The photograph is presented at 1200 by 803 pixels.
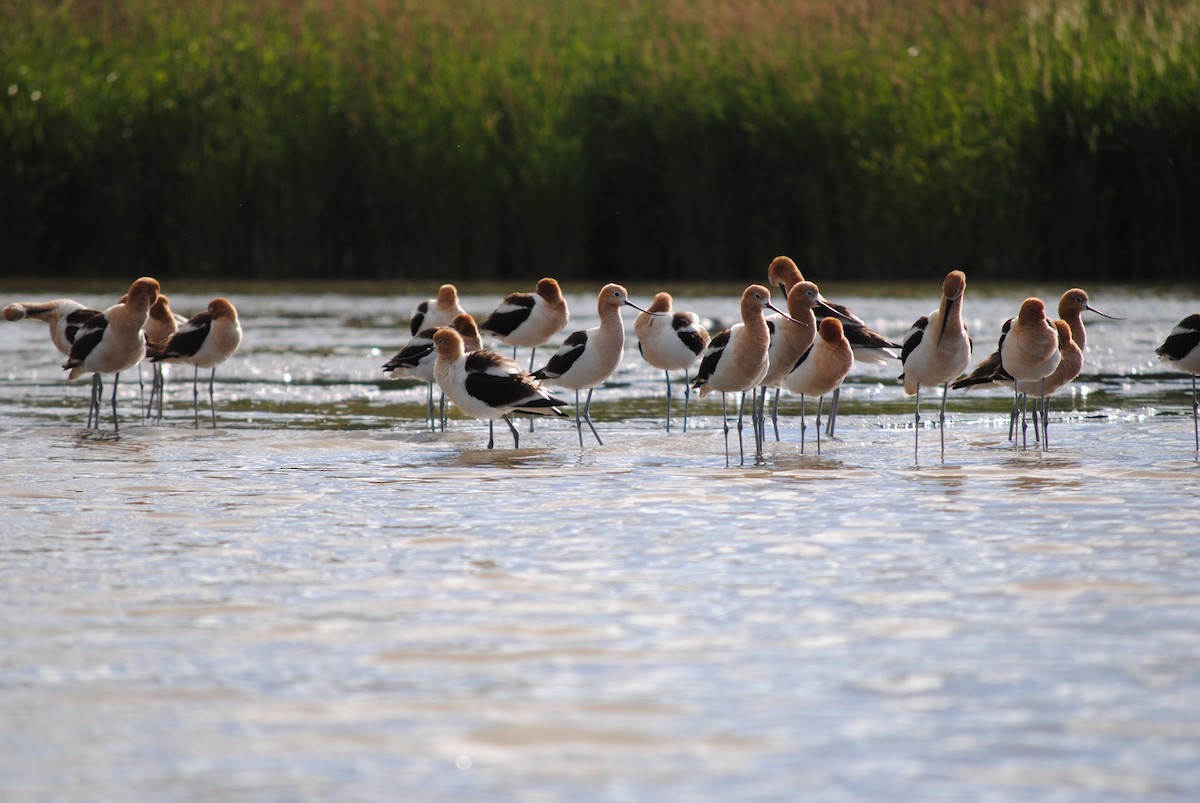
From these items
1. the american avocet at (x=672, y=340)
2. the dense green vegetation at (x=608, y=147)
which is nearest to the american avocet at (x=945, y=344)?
the american avocet at (x=672, y=340)

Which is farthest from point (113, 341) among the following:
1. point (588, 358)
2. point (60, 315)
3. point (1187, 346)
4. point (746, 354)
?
point (1187, 346)

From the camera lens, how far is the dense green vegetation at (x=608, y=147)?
19.0 m

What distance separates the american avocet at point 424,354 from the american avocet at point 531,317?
0.26 metres

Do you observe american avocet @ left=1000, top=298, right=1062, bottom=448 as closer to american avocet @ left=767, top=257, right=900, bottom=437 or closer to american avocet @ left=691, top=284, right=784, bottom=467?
american avocet @ left=767, top=257, right=900, bottom=437

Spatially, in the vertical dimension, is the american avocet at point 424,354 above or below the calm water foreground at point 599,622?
above

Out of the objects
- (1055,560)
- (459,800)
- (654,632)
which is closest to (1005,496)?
(1055,560)

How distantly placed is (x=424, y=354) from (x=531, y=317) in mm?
912

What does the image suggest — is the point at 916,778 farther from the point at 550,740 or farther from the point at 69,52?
the point at 69,52

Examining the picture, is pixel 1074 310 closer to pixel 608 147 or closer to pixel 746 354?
pixel 746 354

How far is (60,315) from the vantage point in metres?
11.5

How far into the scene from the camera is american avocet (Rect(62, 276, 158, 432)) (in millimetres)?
10359

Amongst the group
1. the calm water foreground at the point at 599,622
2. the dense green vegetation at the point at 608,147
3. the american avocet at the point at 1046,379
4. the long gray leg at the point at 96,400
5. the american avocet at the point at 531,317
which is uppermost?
the dense green vegetation at the point at 608,147

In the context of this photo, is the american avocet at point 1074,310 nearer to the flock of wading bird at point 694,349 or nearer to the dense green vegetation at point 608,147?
the flock of wading bird at point 694,349

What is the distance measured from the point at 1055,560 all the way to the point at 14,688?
10.7ft
